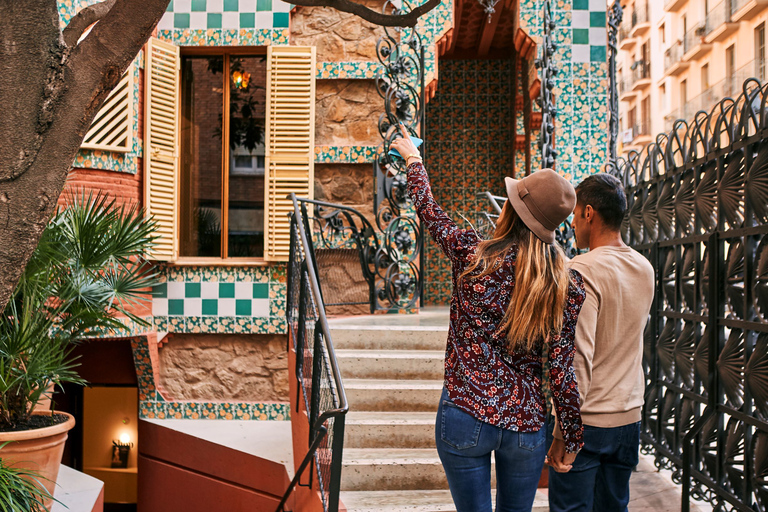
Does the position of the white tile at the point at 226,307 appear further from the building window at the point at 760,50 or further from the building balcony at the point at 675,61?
the building balcony at the point at 675,61

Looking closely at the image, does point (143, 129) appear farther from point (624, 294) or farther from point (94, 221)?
point (624, 294)

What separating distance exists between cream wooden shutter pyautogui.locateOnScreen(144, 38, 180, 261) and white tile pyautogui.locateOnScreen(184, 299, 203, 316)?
540 mm

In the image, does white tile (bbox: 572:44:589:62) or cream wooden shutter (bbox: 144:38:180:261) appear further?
cream wooden shutter (bbox: 144:38:180:261)

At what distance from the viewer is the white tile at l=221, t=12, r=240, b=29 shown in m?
7.93

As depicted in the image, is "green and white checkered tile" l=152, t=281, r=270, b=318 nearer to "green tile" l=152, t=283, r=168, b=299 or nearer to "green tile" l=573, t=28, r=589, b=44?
"green tile" l=152, t=283, r=168, b=299

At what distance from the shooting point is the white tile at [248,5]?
7.92 meters

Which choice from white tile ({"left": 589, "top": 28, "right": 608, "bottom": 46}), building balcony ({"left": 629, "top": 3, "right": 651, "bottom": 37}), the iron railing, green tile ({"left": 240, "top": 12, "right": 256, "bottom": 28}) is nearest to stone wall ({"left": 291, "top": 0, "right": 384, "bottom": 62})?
green tile ({"left": 240, "top": 12, "right": 256, "bottom": 28})

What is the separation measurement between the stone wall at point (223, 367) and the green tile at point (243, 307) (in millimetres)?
305

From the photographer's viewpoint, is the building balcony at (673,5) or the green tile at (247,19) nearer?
the green tile at (247,19)

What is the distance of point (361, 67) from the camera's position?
8.00 meters

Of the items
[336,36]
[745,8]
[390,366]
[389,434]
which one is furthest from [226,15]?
[745,8]

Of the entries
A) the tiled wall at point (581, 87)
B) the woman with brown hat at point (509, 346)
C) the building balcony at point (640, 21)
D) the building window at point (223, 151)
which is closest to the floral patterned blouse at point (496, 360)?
the woman with brown hat at point (509, 346)

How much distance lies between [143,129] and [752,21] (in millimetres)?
23445

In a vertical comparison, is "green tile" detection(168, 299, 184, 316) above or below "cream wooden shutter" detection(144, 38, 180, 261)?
below
